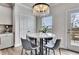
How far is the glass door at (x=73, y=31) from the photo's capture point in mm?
2139

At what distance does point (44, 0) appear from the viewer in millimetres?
940

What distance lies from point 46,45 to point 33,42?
33 cm

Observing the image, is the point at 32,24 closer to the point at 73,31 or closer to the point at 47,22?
the point at 47,22

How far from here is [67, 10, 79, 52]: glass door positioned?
2.14m

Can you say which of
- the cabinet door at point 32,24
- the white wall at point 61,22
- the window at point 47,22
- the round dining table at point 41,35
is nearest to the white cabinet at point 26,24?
the cabinet door at point 32,24

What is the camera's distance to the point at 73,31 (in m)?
2.40

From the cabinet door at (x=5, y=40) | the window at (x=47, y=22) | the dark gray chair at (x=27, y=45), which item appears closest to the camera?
the window at (x=47, y=22)

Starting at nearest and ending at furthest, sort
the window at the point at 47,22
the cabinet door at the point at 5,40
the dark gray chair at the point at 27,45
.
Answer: the window at the point at 47,22 < the dark gray chair at the point at 27,45 < the cabinet door at the point at 5,40

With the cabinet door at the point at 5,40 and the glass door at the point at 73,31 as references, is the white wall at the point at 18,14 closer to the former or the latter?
the cabinet door at the point at 5,40

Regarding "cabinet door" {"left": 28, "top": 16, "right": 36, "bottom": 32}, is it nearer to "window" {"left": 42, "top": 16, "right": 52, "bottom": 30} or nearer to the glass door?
"window" {"left": 42, "top": 16, "right": 52, "bottom": 30}

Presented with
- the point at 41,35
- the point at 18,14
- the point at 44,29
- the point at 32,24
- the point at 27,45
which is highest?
the point at 18,14

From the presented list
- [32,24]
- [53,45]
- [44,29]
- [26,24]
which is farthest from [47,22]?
[53,45]
